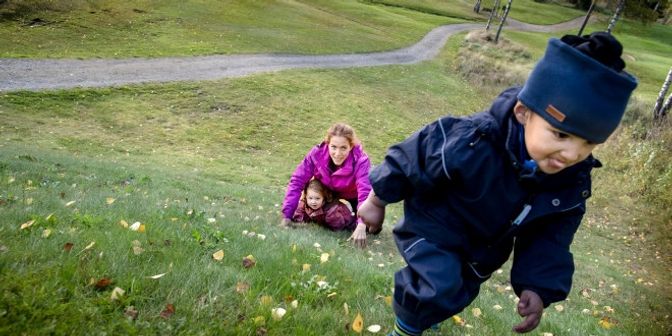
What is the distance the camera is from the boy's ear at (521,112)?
9.83 feet

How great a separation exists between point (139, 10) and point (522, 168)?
34.7 meters

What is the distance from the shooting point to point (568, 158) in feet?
9.23

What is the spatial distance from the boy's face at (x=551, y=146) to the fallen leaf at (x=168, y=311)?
2.37 m

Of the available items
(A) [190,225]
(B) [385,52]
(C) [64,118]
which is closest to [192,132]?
(C) [64,118]

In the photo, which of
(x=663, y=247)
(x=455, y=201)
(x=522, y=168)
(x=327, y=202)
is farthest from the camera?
(x=663, y=247)

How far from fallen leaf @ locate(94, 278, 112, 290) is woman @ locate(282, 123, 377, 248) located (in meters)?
5.01

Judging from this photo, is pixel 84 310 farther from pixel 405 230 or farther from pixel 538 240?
pixel 538 240

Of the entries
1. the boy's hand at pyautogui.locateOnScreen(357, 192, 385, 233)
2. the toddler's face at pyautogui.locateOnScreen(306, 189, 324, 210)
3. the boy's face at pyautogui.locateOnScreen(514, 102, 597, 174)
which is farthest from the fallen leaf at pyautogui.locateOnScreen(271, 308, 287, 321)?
the toddler's face at pyautogui.locateOnScreen(306, 189, 324, 210)

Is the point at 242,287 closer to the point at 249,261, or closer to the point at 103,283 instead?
the point at 249,261

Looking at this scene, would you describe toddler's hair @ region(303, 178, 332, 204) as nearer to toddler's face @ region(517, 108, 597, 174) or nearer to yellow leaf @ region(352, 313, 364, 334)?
yellow leaf @ region(352, 313, 364, 334)

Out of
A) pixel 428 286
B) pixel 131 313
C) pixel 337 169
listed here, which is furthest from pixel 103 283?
pixel 337 169

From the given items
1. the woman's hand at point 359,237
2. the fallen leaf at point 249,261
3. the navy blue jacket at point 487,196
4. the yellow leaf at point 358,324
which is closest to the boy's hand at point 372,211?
the navy blue jacket at point 487,196

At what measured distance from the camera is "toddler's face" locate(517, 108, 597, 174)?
2802mm

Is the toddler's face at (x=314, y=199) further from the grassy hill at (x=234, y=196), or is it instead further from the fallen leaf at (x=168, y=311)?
the fallen leaf at (x=168, y=311)
